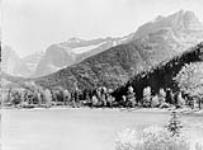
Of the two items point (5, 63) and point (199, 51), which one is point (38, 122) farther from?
point (199, 51)

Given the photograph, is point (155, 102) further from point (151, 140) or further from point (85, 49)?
point (85, 49)

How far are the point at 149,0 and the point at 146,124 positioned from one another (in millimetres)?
1077

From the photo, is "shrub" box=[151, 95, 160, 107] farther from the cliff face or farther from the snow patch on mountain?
the snow patch on mountain

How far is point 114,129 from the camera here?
110 inches

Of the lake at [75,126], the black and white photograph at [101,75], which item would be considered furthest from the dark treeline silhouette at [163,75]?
the lake at [75,126]

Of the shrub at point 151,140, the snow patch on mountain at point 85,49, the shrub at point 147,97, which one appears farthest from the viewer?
the snow patch on mountain at point 85,49

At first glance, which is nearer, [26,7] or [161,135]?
[161,135]

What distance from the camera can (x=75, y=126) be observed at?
9.27ft

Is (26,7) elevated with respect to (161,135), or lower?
elevated

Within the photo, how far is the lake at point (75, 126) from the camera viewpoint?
2.74m

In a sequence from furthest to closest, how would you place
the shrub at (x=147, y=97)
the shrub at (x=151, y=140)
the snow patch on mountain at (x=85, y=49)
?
1. the snow patch on mountain at (x=85, y=49)
2. the shrub at (x=147, y=97)
3. the shrub at (x=151, y=140)

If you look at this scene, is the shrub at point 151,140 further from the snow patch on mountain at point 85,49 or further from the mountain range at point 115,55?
the snow patch on mountain at point 85,49

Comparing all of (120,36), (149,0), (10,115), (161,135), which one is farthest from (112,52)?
(10,115)

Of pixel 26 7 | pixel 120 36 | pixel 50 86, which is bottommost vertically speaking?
pixel 50 86
